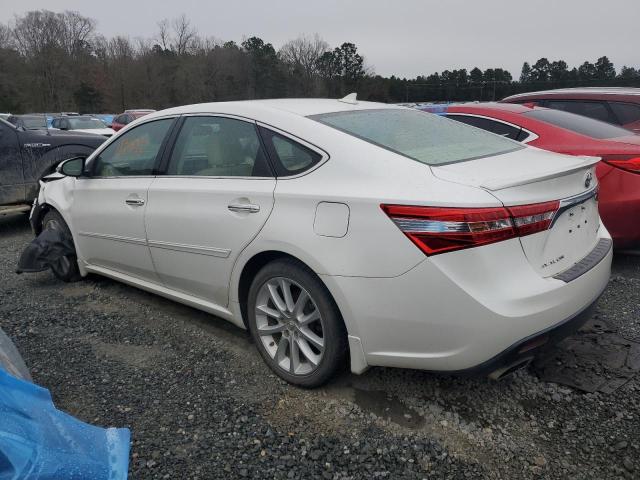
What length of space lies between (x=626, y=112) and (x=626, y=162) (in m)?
2.36

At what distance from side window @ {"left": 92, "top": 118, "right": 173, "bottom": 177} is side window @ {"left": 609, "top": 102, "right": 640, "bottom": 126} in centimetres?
503

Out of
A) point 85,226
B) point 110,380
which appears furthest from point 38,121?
point 110,380

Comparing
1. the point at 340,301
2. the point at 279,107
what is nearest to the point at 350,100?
the point at 279,107

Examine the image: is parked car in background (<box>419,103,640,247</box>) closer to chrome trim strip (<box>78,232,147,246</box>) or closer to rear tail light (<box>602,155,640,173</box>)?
rear tail light (<box>602,155,640,173</box>)

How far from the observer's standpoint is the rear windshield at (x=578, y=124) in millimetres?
4555

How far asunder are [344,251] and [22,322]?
8.99 feet

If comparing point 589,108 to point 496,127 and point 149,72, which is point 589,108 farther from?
point 149,72

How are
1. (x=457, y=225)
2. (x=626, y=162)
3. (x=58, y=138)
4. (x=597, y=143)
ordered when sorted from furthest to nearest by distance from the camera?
(x=58, y=138) < (x=597, y=143) < (x=626, y=162) < (x=457, y=225)

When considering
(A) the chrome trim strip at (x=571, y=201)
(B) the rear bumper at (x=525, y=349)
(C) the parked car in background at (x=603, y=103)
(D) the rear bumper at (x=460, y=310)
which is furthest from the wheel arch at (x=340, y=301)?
(C) the parked car in background at (x=603, y=103)

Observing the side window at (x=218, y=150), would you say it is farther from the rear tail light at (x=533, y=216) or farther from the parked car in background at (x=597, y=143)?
the parked car in background at (x=597, y=143)

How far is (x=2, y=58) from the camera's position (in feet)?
161

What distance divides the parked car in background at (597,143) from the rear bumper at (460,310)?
6.50 feet

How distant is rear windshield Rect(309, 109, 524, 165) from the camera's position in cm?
263

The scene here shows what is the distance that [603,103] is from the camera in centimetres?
602
